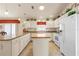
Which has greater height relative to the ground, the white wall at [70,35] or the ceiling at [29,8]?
the ceiling at [29,8]

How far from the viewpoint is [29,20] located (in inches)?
526

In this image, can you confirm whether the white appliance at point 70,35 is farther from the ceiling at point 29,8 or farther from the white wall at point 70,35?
the ceiling at point 29,8

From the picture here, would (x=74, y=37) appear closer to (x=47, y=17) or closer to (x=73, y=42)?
(x=73, y=42)

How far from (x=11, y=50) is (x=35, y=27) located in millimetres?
8980

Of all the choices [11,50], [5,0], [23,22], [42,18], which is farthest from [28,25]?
[5,0]

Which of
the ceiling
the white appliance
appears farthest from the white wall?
the ceiling

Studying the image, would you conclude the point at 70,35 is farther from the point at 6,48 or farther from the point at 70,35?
the point at 6,48

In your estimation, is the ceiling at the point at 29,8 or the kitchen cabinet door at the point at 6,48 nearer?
the kitchen cabinet door at the point at 6,48

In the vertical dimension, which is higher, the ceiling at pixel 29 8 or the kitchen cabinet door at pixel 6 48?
the ceiling at pixel 29 8

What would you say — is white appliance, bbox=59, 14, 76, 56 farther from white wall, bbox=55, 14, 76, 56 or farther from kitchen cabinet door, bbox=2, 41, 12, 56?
kitchen cabinet door, bbox=2, 41, 12, 56

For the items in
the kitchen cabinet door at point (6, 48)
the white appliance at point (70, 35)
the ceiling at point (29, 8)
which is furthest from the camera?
the ceiling at point (29, 8)

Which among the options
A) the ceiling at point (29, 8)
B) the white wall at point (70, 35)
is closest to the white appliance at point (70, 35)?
the white wall at point (70, 35)

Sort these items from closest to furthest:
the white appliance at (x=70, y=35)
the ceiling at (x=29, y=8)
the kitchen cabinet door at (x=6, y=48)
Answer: the white appliance at (x=70, y=35) → the kitchen cabinet door at (x=6, y=48) → the ceiling at (x=29, y=8)

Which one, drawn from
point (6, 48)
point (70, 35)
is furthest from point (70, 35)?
point (6, 48)
